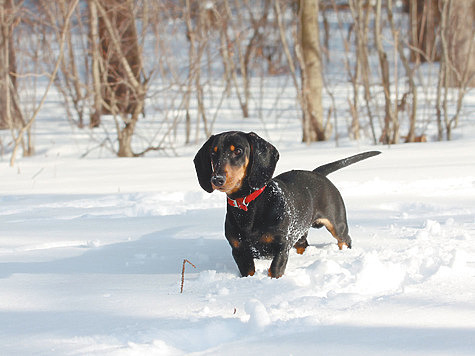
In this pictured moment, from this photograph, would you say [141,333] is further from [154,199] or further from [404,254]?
[154,199]

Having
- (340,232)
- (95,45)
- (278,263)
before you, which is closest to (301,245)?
(340,232)

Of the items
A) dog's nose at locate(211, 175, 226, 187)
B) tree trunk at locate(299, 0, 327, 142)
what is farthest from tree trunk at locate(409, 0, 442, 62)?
dog's nose at locate(211, 175, 226, 187)

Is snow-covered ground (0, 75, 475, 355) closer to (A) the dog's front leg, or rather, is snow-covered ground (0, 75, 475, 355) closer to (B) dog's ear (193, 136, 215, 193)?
(A) the dog's front leg

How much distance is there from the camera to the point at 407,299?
2033 millimetres

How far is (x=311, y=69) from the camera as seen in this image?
27.7ft

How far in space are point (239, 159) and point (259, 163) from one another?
88mm

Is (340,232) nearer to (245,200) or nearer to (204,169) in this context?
(245,200)

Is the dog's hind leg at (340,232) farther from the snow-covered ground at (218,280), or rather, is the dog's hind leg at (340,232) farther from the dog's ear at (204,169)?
the dog's ear at (204,169)

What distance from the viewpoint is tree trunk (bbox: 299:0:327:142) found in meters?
8.25

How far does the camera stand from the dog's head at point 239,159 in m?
2.28

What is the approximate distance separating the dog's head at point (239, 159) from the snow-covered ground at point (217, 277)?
0.40 meters

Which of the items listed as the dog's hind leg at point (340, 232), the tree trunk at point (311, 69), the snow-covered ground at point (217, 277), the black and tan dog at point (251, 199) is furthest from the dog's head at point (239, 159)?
the tree trunk at point (311, 69)

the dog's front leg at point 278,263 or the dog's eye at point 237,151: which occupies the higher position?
the dog's eye at point 237,151

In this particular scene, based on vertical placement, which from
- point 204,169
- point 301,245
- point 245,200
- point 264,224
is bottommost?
point 301,245
